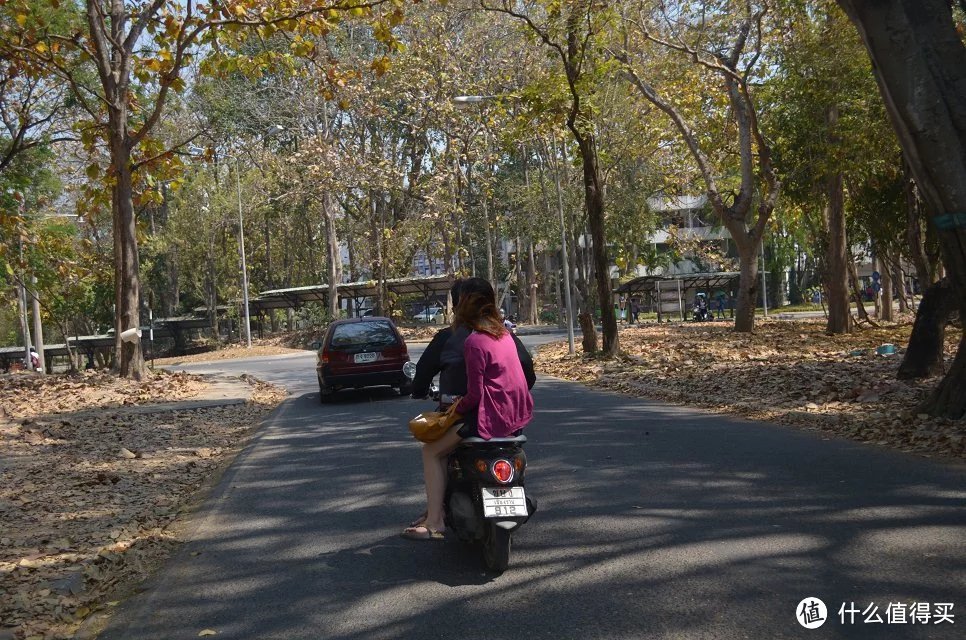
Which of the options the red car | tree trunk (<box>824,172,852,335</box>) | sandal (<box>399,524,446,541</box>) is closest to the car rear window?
the red car

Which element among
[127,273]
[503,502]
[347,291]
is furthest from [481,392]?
[347,291]

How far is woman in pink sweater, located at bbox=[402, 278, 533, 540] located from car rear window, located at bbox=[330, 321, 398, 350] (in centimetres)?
1132

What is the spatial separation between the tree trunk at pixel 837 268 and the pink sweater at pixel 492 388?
2149 cm

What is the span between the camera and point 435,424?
562 cm

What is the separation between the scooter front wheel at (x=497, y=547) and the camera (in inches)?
209

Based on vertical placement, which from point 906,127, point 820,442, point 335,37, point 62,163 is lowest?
point 820,442

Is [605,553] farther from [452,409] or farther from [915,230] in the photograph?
[915,230]

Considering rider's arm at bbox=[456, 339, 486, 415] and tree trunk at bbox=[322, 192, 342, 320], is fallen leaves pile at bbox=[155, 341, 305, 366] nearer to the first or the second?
tree trunk at bbox=[322, 192, 342, 320]

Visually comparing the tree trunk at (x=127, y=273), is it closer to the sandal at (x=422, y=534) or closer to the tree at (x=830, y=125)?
the tree at (x=830, y=125)

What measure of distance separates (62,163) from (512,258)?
81.5 ft

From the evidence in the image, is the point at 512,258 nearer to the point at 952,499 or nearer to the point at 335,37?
the point at 335,37

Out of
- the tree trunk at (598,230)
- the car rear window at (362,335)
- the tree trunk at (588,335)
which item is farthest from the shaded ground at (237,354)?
the car rear window at (362,335)

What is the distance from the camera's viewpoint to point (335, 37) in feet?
118

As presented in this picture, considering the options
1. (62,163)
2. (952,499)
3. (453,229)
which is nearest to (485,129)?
(453,229)
